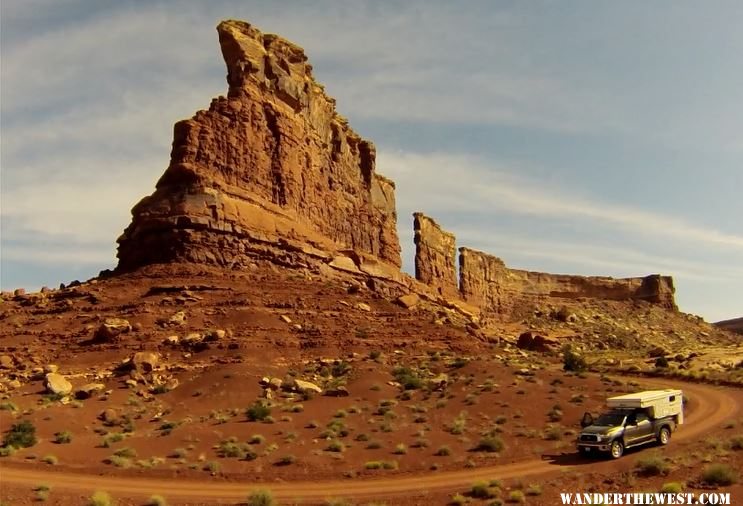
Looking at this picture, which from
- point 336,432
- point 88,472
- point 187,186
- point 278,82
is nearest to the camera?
point 88,472

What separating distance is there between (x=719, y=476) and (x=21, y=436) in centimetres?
2224

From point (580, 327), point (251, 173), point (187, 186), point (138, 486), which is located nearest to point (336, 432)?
point (138, 486)

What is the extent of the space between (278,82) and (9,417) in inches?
1240

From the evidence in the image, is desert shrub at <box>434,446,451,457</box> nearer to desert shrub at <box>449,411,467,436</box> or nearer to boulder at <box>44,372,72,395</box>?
desert shrub at <box>449,411,467,436</box>

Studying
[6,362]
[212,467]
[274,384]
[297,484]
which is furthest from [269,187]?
[297,484]

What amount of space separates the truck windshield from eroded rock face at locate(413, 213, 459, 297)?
54081 millimetres

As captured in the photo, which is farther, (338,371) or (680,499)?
(338,371)

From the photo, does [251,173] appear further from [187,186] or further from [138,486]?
Answer: [138,486]

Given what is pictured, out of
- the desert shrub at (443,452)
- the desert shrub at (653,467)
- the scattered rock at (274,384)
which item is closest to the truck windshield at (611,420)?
the desert shrub at (653,467)

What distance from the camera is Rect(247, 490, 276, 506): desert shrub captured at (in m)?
15.7

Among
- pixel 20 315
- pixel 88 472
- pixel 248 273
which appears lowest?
pixel 88 472

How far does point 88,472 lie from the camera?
64.1 ft

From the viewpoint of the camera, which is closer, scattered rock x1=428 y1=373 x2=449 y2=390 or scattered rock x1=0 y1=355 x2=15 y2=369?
scattered rock x1=0 y1=355 x2=15 y2=369

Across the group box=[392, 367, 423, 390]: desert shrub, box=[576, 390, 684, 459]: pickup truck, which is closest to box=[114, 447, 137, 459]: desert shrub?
box=[576, 390, 684, 459]: pickup truck
